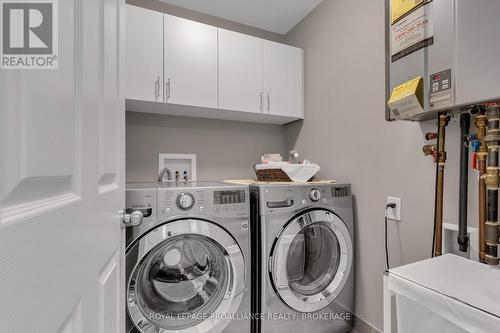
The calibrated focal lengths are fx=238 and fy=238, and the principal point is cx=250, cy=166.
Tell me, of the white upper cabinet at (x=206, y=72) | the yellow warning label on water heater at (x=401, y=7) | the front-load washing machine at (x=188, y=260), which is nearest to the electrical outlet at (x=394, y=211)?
the front-load washing machine at (x=188, y=260)

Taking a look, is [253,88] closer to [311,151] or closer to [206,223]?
[311,151]

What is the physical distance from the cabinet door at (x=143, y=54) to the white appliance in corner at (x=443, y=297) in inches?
66.9

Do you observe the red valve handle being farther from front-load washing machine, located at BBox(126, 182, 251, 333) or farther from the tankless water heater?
front-load washing machine, located at BBox(126, 182, 251, 333)

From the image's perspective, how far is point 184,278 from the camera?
4.69 feet

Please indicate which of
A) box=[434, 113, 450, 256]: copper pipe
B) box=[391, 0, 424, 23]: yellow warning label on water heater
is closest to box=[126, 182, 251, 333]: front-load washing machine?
box=[434, 113, 450, 256]: copper pipe

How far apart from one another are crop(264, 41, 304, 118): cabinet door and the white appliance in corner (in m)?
1.51

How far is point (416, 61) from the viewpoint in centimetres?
109

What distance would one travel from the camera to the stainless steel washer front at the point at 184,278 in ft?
3.81

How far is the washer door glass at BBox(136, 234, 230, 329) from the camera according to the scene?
126cm

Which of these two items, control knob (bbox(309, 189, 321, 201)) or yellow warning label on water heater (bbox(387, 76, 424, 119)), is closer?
yellow warning label on water heater (bbox(387, 76, 424, 119))

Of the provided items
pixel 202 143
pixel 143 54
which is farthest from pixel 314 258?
pixel 143 54

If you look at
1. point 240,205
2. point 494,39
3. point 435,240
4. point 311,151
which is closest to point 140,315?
point 240,205

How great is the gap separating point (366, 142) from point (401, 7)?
773 millimetres

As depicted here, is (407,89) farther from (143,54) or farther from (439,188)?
(143,54)
